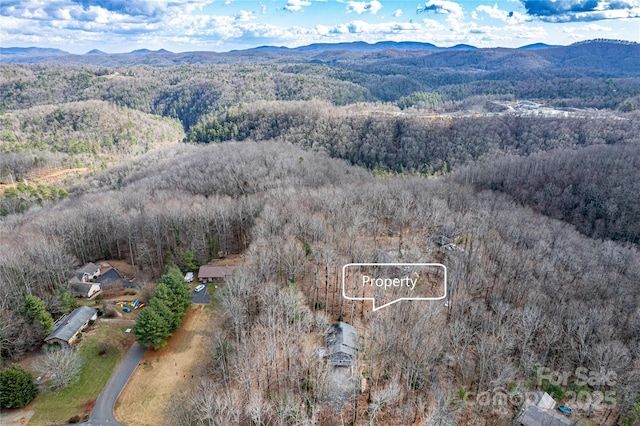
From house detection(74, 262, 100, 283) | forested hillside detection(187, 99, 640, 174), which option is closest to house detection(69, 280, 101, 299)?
house detection(74, 262, 100, 283)

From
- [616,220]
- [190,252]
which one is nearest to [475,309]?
[190,252]

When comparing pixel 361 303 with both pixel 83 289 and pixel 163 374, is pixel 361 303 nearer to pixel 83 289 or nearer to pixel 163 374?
pixel 163 374

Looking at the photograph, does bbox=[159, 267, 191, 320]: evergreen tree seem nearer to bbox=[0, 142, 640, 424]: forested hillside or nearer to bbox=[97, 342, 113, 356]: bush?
bbox=[0, 142, 640, 424]: forested hillside

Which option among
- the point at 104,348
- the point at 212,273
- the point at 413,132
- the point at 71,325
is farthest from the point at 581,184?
the point at 71,325

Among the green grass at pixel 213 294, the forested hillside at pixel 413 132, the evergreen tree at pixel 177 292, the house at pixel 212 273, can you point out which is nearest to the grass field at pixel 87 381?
the evergreen tree at pixel 177 292

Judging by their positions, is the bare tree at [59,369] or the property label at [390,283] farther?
the property label at [390,283]

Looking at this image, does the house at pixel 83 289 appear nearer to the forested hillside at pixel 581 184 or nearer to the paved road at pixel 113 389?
the paved road at pixel 113 389
